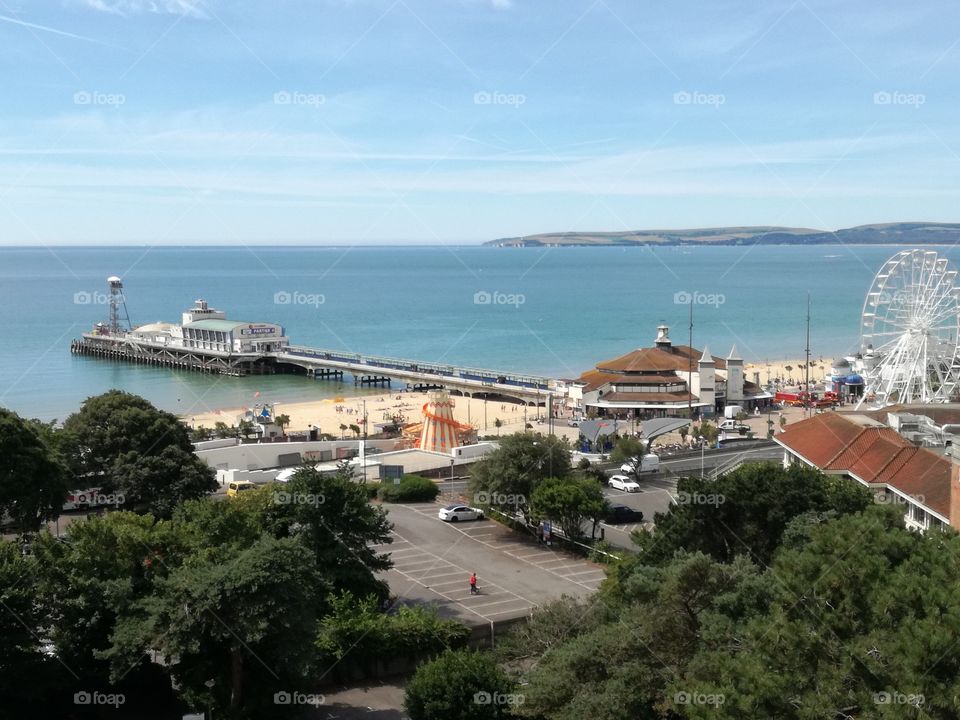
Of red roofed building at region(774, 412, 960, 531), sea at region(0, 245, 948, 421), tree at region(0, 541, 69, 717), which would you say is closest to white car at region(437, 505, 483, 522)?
red roofed building at region(774, 412, 960, 531)

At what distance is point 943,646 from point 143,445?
827 inches

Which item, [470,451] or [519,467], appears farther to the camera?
[470,451]

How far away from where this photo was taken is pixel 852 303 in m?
136

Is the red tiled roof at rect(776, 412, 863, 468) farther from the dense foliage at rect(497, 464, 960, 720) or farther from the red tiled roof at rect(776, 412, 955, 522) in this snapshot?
the dense foliage at rect(497, 464, 960, 720)

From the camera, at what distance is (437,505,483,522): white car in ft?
88.5

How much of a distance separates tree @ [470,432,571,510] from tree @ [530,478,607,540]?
1205mm

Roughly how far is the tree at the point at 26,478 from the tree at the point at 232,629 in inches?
327

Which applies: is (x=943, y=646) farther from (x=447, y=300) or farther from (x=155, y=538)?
(x=447, y=300)

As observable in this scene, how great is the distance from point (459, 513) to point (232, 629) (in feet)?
42.9

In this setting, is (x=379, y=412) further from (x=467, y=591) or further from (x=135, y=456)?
(x=467, y=591)

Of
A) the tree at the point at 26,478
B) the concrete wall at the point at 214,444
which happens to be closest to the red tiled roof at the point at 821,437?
the concrete wall at the point at 214,444

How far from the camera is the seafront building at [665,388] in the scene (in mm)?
51219

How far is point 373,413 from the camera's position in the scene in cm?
5741

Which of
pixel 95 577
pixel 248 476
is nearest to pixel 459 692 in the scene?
pixel 95 577
